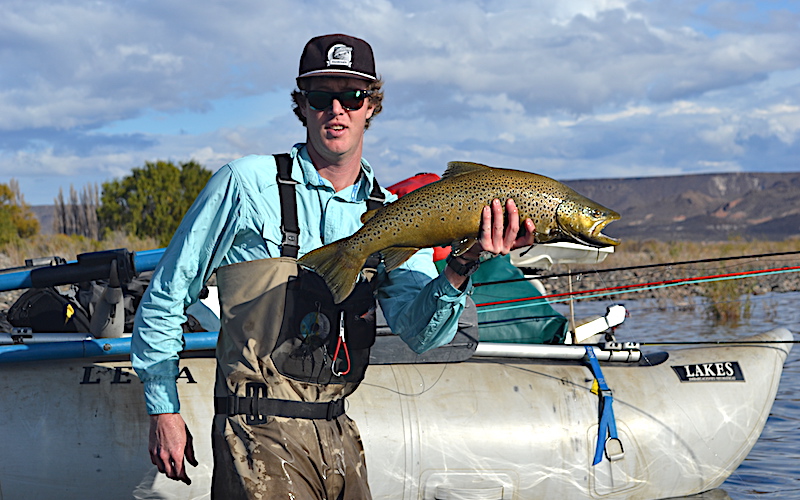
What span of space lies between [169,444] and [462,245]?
1.20 m

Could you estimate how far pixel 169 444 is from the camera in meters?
2.94

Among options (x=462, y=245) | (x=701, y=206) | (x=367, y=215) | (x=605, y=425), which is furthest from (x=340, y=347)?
(x=701, y=206)

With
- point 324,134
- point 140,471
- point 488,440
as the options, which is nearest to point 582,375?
point 488,440

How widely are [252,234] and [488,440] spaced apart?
2.82 m

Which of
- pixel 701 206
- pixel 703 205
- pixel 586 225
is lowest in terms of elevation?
pixel 586 225

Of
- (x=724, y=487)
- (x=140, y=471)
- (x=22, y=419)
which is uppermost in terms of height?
(x=22, y=419)

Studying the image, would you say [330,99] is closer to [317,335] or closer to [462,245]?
[462,245]

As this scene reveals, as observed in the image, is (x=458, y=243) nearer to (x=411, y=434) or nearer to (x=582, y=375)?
(x=411, y=434)

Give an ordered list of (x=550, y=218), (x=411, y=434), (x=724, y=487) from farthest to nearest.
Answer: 1. (x=724, y=487)
2. (x=411, y=434)
3. (x=550, y=218)

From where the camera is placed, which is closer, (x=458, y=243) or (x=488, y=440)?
(x=458, y=243)

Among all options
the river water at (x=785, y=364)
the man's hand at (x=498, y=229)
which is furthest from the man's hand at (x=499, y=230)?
the river water at (x=785, y=364)

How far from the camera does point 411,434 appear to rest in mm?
5211

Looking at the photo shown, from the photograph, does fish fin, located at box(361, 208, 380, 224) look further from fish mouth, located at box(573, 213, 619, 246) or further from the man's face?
fish mouth, located at box(573, 213, 619, 246)

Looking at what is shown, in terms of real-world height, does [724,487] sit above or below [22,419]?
below
